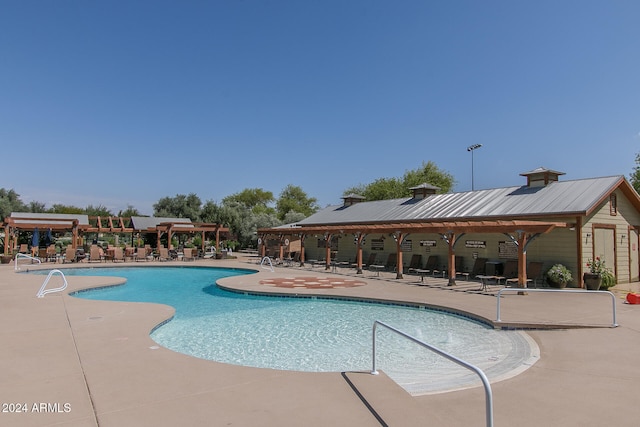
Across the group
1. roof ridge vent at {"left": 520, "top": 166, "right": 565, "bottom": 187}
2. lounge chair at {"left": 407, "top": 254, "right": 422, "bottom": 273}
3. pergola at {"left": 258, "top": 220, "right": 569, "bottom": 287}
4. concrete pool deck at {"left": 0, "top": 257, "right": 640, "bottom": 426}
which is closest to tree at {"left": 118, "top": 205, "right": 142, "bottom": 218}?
pergola at {"left": 258, "top": 220, "right": 569, "bottom": 287}

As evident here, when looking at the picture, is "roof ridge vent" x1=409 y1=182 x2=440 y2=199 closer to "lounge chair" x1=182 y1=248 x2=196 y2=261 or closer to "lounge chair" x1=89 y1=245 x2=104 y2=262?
"lounge chair" x1=182 y1=248 x2=196 y2=261

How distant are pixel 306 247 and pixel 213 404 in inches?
925

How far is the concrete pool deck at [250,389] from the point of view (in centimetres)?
342

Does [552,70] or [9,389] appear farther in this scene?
[552,70]

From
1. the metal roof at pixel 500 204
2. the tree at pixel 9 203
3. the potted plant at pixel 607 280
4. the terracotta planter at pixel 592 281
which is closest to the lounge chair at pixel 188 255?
the metal roof at pixel 500 204

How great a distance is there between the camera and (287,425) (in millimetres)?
3219

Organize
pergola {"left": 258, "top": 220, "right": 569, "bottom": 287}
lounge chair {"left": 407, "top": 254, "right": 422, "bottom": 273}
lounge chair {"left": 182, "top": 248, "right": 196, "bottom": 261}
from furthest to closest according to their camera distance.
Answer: lounge chair {"left": 182, "top": 248, "right": 196, "bottom": 261} → lounge chair {"left": 407, "top": 254, "right": 422, "bottom": 273} → pergola {"left": 258, "top": 220, "right": 569, "bottom": 287}

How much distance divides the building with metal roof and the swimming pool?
→ 4.89 m

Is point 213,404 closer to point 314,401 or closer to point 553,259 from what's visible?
point 314,401

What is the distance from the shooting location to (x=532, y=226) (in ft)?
38.6

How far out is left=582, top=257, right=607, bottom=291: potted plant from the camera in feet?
41.3

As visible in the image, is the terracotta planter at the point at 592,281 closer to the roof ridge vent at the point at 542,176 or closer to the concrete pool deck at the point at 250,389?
the roof ridge vent at the point at 542,176

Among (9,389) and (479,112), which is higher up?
(479,112)

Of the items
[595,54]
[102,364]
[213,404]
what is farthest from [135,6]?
[595,54]
